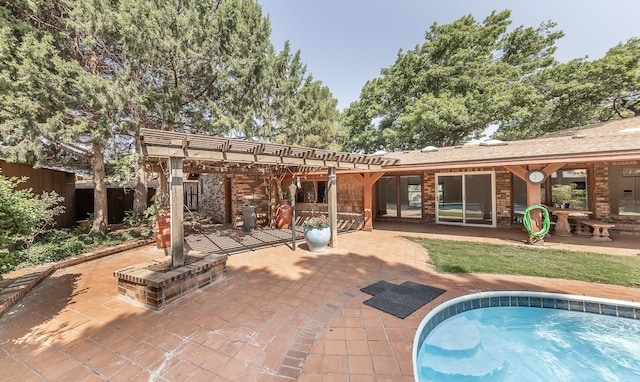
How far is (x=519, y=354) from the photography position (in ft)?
10.3

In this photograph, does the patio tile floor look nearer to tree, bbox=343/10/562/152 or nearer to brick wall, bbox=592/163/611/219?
brick wall, bbox=592/163/611/219

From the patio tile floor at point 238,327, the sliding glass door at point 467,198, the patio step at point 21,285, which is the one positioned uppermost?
the sliding glass door at point 467,198

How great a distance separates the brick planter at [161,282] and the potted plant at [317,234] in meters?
2.52

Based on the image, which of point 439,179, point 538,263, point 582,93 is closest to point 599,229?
point 538,263

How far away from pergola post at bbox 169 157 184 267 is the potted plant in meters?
3.03

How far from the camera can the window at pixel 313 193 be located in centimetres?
1046

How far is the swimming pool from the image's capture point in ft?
9.29

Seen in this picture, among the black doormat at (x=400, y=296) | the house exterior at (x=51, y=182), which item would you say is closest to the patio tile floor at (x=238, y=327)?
the black doormat at (x=400, y=296)

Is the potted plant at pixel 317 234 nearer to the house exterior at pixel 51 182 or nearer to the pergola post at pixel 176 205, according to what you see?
the pergola post at pixel 176 205

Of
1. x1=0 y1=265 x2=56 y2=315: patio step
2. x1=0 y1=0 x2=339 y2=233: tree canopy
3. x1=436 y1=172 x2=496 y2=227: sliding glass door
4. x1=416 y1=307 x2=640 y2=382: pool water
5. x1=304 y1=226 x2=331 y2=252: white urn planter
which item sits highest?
x1=0 y1=0 x2=339 y2=233: tree canopy

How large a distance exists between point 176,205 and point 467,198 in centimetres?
1025

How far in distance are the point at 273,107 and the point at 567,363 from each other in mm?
10862

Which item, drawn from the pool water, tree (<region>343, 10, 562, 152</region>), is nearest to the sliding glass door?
the pool water

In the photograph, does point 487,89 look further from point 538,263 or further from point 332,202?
point 332,202
